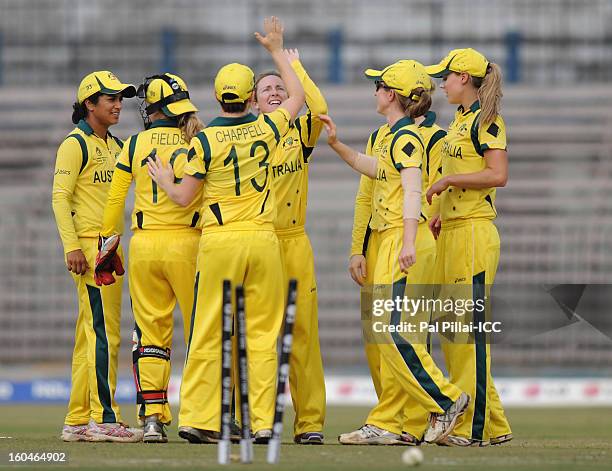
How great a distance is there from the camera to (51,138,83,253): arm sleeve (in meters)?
8.77

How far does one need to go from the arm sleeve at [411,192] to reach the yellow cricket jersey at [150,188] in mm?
1305

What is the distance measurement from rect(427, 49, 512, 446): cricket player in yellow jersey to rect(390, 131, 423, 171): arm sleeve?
322 mm

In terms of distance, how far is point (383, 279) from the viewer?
8.27 meters

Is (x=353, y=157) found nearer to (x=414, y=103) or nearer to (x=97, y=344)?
(x=414, y=103)

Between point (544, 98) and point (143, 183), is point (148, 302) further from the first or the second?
point (544, 98)

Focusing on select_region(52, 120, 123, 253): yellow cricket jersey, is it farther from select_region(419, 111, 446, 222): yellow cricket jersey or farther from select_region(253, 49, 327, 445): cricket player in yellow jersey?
select_region(419, 111, 446, 222): yellow cricket jersey

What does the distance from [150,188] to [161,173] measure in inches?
9.3

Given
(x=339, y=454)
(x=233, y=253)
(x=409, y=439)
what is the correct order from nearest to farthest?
(x=339, y=454) < (x=233, y=253) < (x=409, y=439)

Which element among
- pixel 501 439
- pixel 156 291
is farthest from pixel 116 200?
pixel 501 439

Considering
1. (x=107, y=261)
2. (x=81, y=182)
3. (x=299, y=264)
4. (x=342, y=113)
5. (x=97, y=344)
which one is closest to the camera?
(x=107, y=261)

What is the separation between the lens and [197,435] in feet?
26.4

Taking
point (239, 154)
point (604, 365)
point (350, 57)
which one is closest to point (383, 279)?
point (239, 154)

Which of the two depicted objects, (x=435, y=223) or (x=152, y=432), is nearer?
(x=152, y=432)

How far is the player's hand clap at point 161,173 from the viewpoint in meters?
8.27
